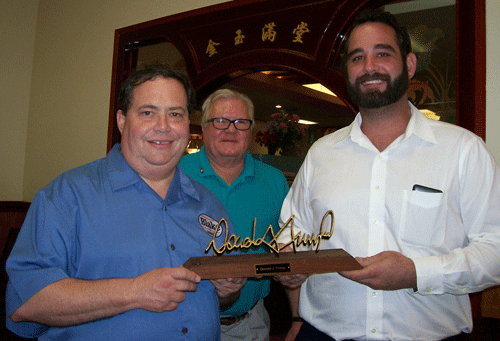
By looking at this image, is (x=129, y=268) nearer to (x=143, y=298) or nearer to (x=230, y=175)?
(x=143, y=298)

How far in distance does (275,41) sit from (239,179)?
1130 mm

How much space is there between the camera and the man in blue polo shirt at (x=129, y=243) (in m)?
1.15

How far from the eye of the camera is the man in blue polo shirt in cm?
115

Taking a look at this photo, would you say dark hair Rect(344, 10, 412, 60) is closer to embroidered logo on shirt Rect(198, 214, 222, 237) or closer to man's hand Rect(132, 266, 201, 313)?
embroidered logo on shirt Rect(198, 214, 222, 237)

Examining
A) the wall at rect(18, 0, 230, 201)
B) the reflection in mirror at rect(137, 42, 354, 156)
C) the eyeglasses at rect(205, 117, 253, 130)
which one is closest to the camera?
the eyeglasses at rect(205, 117, 253, 130)

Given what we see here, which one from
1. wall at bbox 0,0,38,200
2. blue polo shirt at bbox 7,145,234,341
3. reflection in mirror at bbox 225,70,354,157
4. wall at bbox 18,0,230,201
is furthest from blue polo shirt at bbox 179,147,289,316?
reflection in mirror at bbox 225,70,354,157

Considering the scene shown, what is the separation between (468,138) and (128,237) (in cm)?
125

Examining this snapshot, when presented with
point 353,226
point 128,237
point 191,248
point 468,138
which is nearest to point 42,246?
point 128,237

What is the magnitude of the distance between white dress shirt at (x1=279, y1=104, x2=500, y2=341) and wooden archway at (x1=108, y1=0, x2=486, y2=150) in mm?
740

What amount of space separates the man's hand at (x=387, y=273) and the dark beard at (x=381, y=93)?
0.59m

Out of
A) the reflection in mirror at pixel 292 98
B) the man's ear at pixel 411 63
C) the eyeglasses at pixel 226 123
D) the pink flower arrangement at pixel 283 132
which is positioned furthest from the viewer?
the reflection in mirror at pixel 292 98

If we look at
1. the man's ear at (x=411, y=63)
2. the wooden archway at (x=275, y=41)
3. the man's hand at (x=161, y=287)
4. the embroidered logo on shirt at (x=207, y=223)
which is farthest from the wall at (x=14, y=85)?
the man's ear at (x=411, y=63)

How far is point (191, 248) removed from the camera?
1.42 meters

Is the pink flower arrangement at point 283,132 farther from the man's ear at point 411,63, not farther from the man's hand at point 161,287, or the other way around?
the man's hand at point 161,287
